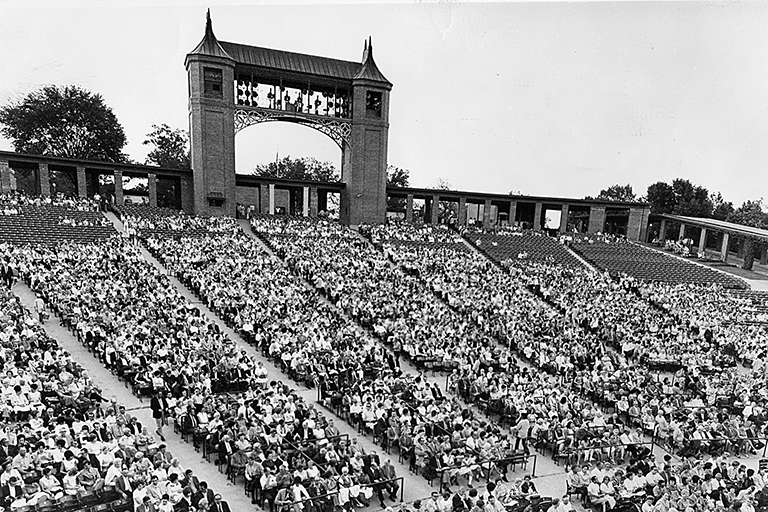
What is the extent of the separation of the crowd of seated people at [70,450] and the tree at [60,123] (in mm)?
49326

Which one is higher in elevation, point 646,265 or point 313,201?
point 313,201

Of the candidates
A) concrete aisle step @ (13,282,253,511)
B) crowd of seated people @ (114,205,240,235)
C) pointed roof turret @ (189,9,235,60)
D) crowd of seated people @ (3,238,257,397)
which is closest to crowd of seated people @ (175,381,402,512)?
concrete aisle step @ (13,282,253,511)

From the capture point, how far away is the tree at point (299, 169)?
265 feet

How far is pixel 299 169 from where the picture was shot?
273 ft

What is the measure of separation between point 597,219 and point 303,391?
1748 inches

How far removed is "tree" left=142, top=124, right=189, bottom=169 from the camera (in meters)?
66.1

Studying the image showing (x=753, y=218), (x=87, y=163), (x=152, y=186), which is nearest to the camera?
(x=87, y=163)

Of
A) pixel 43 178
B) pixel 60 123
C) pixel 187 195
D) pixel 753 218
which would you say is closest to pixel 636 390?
pixel 187 195

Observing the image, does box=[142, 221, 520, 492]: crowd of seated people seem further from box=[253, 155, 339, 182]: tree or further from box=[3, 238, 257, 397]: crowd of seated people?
box=[253, 155, 339, 182]: tree

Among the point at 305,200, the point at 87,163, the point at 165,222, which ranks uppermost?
the point at 87,163

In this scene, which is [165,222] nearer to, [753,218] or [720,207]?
[753,218]

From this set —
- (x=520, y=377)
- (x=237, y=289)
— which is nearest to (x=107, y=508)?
(x=520, y=377)

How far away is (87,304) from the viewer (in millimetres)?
19359

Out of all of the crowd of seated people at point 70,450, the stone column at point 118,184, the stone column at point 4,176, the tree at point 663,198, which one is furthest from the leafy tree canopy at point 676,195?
the crowd of seated people at point 70,450
